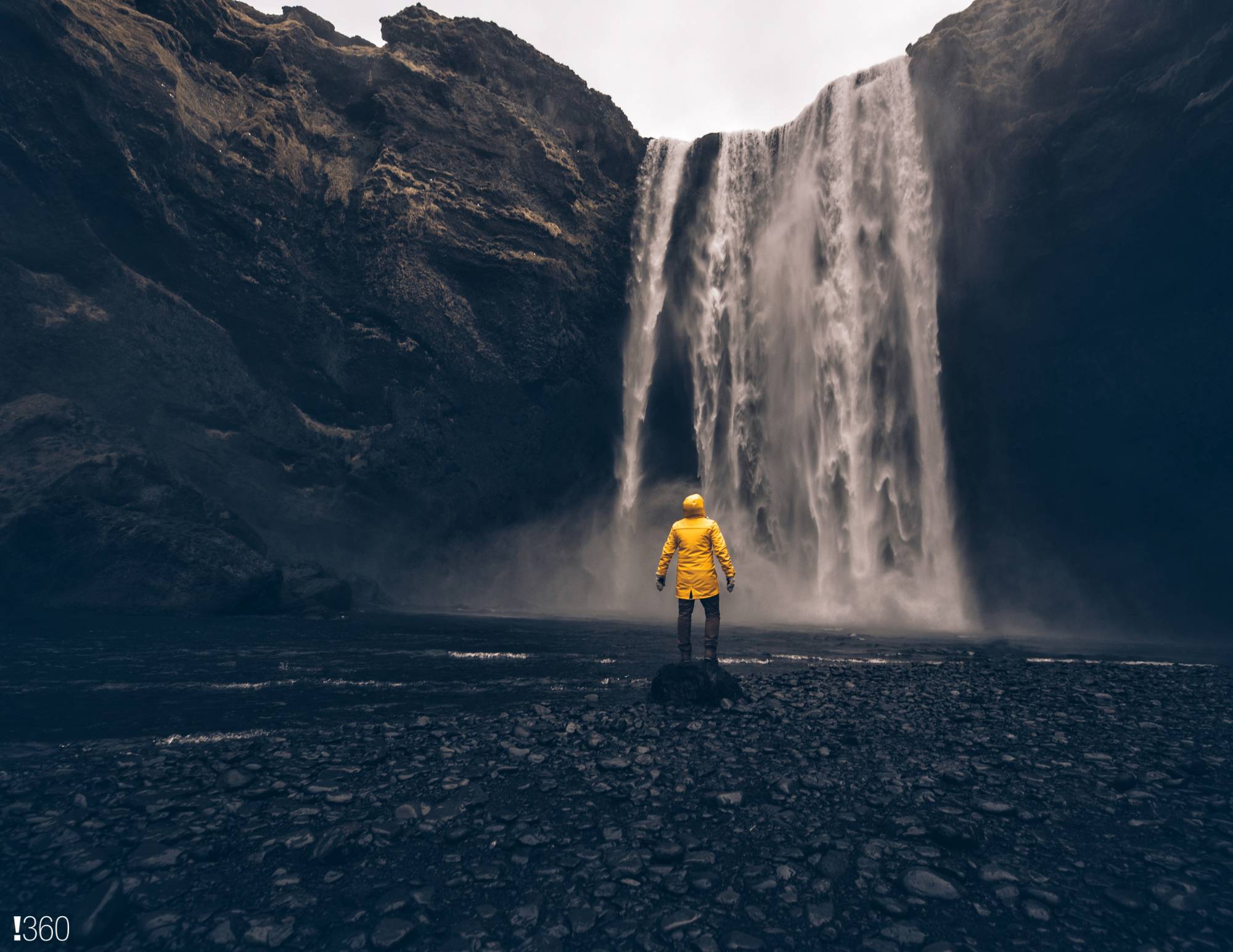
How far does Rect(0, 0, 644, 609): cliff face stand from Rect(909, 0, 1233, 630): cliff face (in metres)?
15.5

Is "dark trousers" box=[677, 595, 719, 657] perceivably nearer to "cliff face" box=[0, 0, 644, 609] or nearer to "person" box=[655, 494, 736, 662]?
"person" box=[655, 494, 736, 662]

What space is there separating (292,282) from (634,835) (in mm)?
26538

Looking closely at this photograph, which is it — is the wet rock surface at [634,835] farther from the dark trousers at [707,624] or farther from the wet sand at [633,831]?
the dark trousers at [707,624]

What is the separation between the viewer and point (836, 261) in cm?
2630

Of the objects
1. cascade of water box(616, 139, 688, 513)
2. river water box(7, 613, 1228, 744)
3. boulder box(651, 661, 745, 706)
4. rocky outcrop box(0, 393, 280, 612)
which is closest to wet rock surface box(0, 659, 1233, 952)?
boulder box(651, 661, 745, 706)

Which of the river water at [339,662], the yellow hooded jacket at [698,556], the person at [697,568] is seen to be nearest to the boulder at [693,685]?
the river water at [339,662]

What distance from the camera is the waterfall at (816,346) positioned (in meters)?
24.5

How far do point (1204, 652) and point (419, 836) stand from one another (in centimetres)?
2054

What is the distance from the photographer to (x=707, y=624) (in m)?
8.55

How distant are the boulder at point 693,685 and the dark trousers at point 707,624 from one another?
2.60 ft

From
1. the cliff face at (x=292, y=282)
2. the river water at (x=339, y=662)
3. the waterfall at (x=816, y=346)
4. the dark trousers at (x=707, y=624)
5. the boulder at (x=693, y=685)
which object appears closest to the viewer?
the river water at (x=339, y=662)

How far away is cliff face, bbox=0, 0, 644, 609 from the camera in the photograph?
2030 centimetres

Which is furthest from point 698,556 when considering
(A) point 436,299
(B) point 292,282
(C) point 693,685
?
(B) point 292,282

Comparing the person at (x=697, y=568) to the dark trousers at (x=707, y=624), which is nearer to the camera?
the dark trousers at (x=707, y=624)
